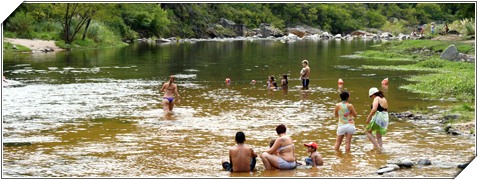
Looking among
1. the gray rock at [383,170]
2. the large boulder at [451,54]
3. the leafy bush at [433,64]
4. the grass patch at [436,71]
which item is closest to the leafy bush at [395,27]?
the grass patch at [436,71]

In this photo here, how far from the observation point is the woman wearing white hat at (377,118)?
18.7 meters

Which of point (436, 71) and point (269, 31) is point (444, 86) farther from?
point (269, 31)

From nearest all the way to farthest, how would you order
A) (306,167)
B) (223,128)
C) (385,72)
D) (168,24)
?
(306,167), (223,128), (385,72), (168,24)

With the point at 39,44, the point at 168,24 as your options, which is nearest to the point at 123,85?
the point at 39,44

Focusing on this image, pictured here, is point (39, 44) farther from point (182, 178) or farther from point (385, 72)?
point (182, 178)

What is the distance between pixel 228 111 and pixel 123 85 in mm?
12157

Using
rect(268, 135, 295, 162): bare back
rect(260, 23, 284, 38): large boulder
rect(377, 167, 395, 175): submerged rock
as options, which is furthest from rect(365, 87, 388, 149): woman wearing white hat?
rect(260, 23, 284, 38): large boulder

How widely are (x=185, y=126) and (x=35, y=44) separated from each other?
2058 inches

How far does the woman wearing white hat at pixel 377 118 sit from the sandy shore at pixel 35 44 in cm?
5527

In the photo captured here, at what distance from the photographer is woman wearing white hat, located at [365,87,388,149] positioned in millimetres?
18719

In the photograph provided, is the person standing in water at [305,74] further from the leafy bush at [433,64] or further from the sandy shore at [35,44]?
the sandy shore at [35,44]

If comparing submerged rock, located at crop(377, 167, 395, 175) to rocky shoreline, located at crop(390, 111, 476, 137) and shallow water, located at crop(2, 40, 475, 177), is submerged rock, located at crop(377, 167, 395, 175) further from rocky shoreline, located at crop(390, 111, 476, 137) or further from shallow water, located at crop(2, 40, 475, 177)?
A: rocky shoreline, located at crop(390, 111, 476, 137)

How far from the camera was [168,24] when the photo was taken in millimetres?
116062

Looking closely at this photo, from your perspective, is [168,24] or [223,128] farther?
[168,24]
